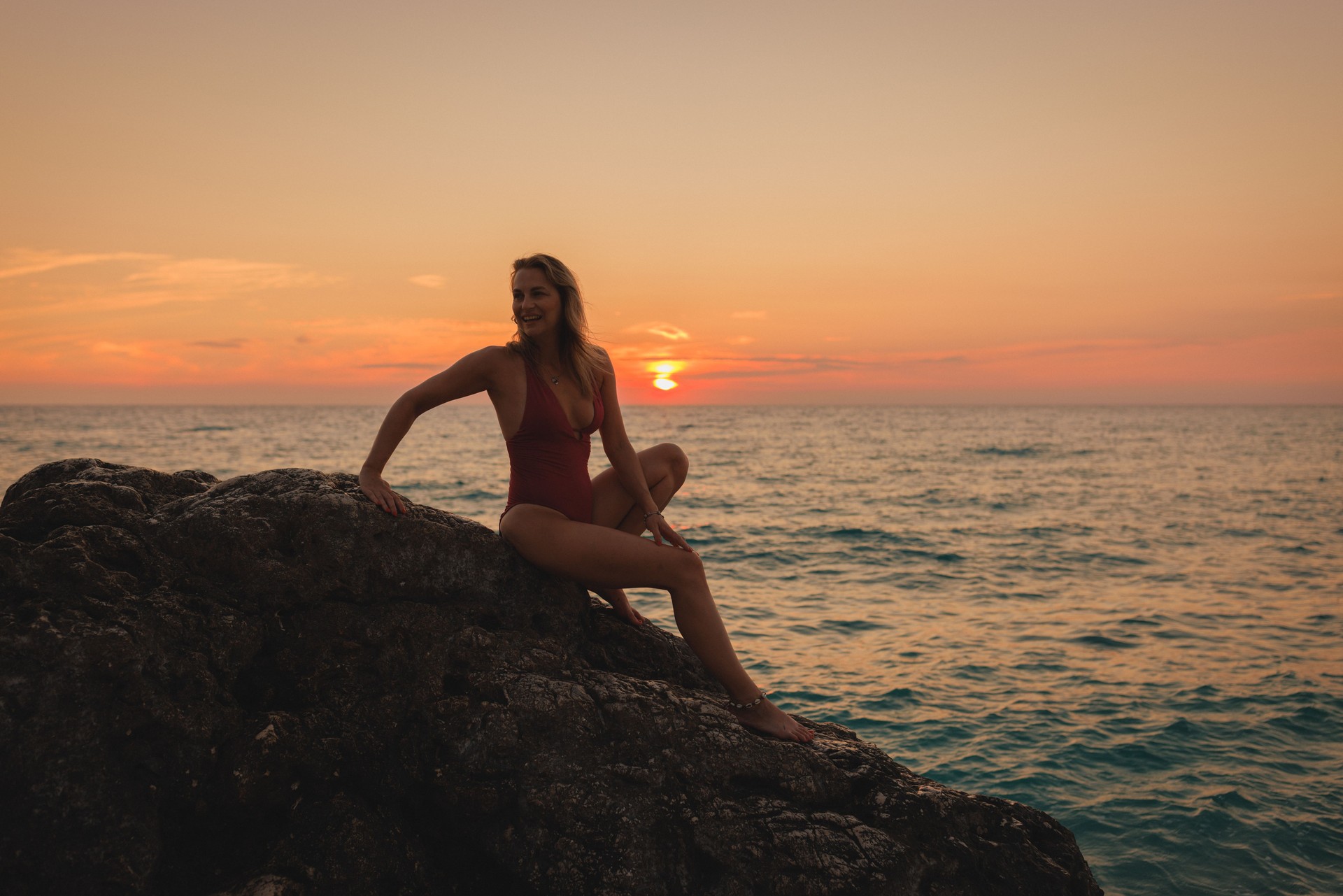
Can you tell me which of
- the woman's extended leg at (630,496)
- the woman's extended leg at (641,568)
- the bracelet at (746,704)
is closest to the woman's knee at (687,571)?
the woman's extended leg at (641,568)

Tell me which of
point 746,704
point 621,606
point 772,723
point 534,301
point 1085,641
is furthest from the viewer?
point 1085,641

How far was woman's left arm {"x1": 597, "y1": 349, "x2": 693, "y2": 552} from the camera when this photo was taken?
16.6 feet

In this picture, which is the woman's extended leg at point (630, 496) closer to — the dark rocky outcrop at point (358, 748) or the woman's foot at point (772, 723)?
the dark rocky outcrop at point (358, 748)

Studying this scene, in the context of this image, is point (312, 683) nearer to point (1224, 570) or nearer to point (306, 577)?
point (306, 577)

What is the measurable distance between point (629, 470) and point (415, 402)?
132cm

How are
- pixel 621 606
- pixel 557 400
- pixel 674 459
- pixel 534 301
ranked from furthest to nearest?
pixel 674 459 < pixel 621 606 < pixel 557 400 < pixel 534 301

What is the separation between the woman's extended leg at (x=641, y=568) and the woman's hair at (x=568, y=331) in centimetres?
93

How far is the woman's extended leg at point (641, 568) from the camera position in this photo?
446cm

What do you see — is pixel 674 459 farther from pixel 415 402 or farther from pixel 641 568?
pixel 415 402

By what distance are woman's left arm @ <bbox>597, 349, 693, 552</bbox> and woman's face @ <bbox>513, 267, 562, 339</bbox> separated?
0.52m

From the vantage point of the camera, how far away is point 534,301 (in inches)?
192

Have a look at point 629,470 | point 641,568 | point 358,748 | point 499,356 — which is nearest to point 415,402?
point 499,356

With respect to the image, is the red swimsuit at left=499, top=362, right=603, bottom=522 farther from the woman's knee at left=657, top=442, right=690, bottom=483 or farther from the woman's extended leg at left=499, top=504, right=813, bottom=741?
the woman's knee at left=657, top=442, right=690, bottom=483

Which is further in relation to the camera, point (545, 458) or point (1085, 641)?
point (1085, 641)
